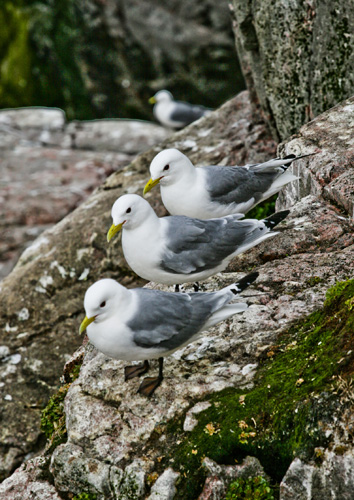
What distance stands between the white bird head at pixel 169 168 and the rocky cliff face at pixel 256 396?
2.79 ft

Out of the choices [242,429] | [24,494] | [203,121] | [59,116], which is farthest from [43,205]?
[242,429]

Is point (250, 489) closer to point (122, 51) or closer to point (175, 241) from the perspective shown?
point (175, 241)

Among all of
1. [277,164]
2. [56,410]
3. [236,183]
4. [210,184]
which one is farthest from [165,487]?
[277,164]

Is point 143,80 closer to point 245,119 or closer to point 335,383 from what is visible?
point 245,119

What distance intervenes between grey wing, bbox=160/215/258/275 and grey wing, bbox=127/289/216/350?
0.52 m

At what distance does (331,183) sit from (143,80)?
943cm

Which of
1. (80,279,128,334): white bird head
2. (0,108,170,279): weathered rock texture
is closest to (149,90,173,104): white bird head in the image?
(0,108,170,279): weathered rock texture

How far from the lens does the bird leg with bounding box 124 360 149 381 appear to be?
13.5 feet

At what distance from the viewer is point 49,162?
11086 millimetres

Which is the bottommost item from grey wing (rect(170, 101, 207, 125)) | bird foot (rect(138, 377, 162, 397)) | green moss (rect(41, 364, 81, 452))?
grey wing (rect(170, 101, 207, 125))

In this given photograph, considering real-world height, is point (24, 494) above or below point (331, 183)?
below

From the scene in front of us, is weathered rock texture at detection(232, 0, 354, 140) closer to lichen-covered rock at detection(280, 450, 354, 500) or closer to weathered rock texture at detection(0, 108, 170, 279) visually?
weathered rock texture at detection(0, 108, 170, 279)

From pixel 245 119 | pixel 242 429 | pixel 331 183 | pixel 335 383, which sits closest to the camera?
pixel 335 383

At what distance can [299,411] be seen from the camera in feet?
10.4
